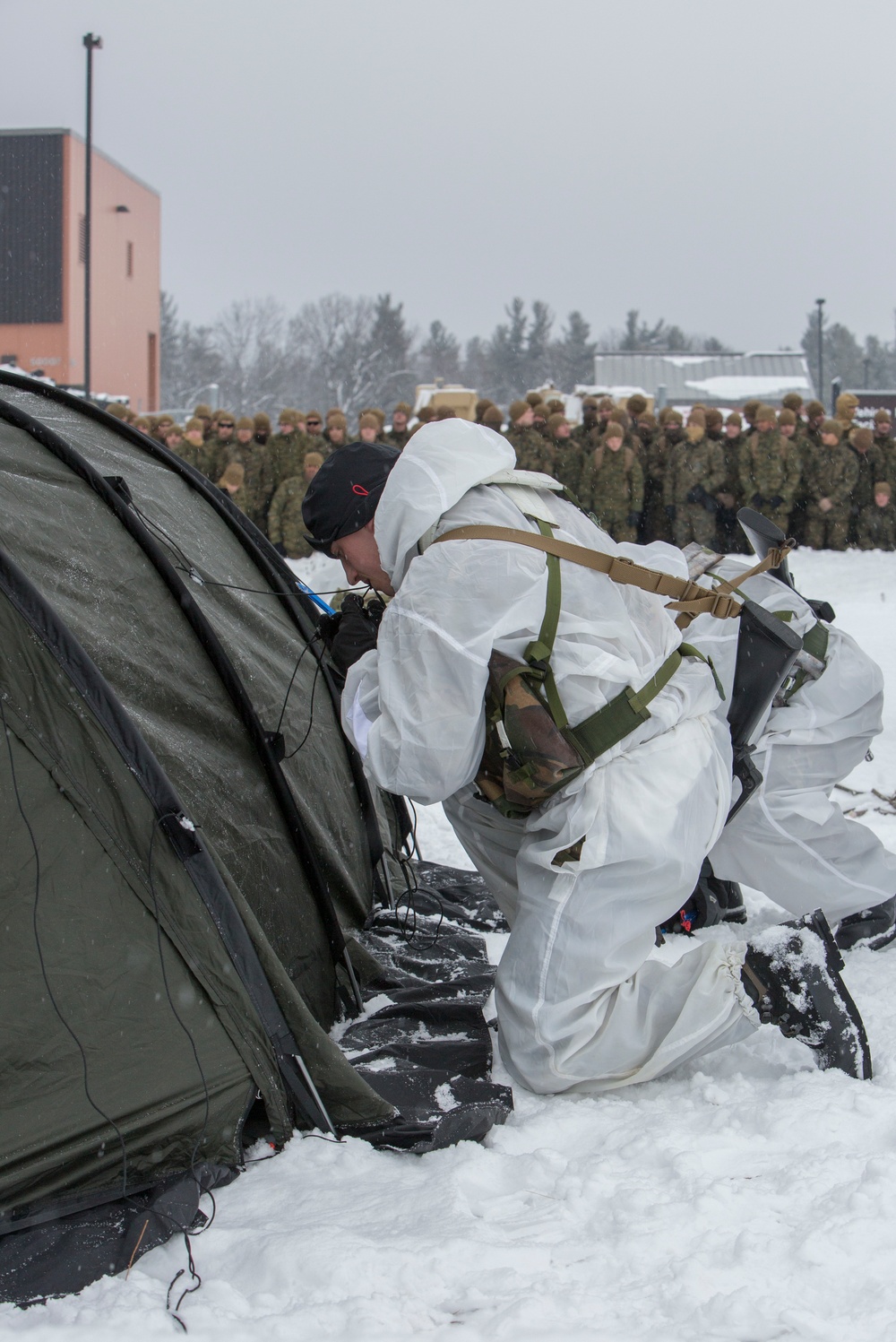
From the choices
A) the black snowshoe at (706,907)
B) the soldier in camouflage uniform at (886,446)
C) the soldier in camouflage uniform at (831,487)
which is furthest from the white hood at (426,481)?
the soldier in camouflage uniform at (886,446)

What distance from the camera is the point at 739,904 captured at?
413 centimetres

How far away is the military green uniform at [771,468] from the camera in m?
12.9

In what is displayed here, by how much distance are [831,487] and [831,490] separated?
4 centimetres

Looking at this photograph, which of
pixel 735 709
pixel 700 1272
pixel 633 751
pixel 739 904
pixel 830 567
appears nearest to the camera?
pixel 700 1272

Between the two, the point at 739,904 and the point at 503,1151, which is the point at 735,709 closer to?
the point at 739,904

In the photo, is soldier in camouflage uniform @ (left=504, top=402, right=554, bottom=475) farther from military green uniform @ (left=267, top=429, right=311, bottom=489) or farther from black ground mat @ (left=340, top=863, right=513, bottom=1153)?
black ground mat @ (left=340, top=863, right=513, bottom=1153)

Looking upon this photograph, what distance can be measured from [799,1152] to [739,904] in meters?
1.74

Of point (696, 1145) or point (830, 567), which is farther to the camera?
point (830, 567)

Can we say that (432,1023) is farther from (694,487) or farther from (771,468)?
(771,468)

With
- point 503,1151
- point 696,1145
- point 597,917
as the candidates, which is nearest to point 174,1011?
point 503,1151

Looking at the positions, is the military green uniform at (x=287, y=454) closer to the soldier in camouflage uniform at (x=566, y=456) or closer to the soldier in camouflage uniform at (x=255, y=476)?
the soldier in camouflage uniform at (x=255, y=476)

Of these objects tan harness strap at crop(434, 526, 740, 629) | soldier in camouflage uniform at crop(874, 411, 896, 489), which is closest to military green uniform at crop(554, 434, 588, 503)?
soldier in camouflage uniform at crop(874, 411, 896, 489)

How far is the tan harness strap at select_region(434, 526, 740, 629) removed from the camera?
8.86 ft

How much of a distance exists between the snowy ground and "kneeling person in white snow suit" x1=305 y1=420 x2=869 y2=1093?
0.15 meters
